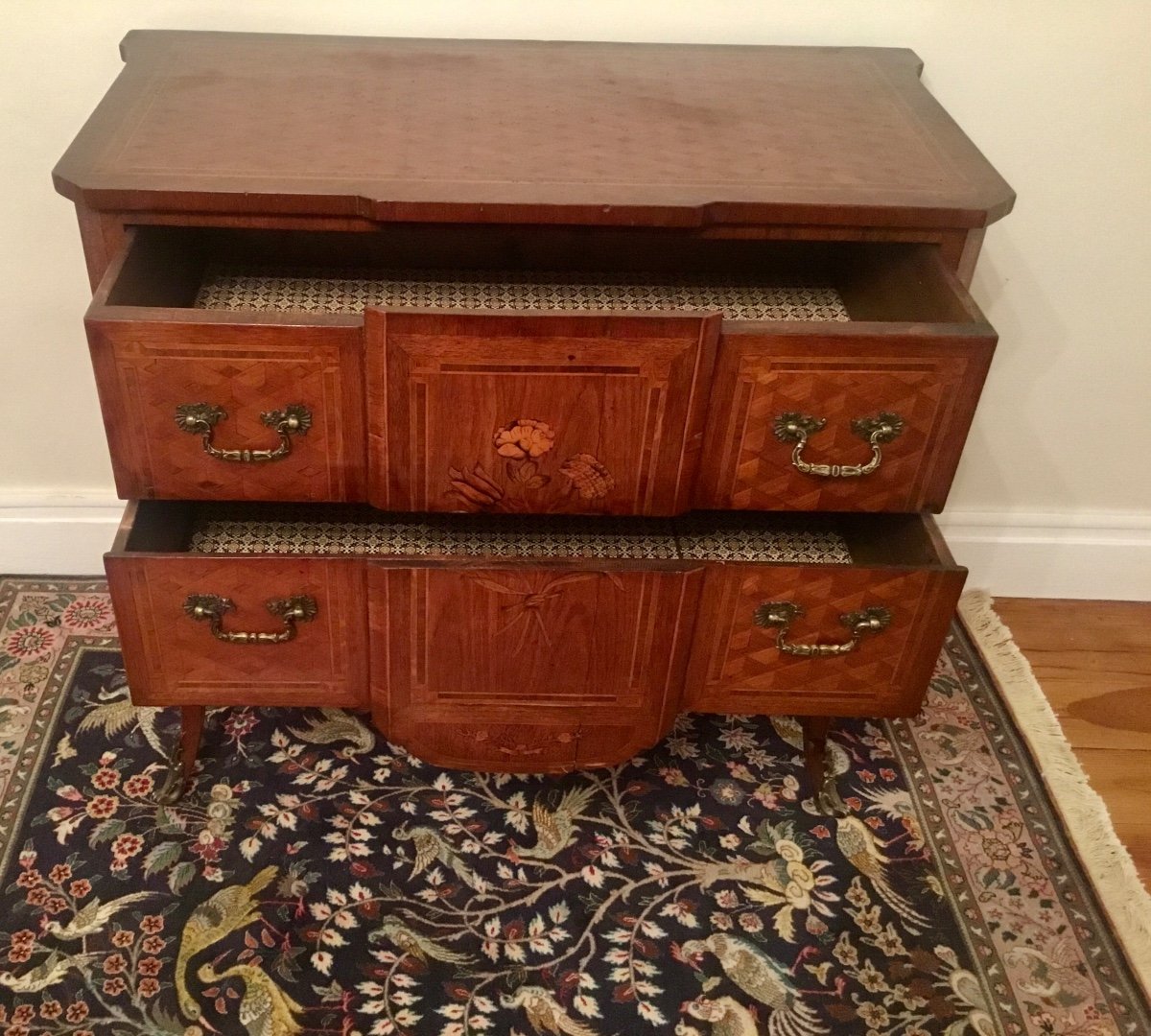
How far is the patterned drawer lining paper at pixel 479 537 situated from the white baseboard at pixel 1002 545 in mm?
479

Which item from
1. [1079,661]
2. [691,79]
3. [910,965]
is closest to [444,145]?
[691,79]

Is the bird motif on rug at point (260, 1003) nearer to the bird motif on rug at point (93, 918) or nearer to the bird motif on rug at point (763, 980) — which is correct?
the bird motif on rug at point (93, 918)

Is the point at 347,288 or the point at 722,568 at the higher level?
the point at 347,288

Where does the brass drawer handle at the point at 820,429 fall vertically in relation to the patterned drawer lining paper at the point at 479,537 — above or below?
above

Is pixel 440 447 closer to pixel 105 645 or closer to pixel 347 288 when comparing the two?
pixel 347 288

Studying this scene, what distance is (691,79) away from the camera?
3.78ft

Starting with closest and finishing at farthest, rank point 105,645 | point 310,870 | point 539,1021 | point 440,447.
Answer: point 440,447 < point 539,1021 < point 310,870 < point 105,645

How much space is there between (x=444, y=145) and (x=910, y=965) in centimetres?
92

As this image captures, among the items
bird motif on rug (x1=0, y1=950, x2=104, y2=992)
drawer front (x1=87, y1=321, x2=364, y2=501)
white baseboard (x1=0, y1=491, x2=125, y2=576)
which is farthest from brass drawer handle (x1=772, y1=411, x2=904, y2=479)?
white baseboard (x1=0, y1=491, x2=125, y2=576)

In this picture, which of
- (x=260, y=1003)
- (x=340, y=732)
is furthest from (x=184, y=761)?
(x=260, y=1003)

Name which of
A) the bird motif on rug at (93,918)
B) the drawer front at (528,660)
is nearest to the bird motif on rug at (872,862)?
the drawer front at (528,660)

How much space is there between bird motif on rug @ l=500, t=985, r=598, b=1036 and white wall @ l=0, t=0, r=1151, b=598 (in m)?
0.87

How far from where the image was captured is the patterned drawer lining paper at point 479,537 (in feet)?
3.67

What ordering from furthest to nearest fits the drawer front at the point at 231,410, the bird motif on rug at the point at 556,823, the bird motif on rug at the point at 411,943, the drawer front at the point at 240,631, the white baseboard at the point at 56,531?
the white baseboard at the point at 56,531 → the bird motif on rug at the point at 556,823 → the bird motif on rug at the point at 411,943 → the drawer front at the point at 240,631 → the drawer front at the point at 231,410
